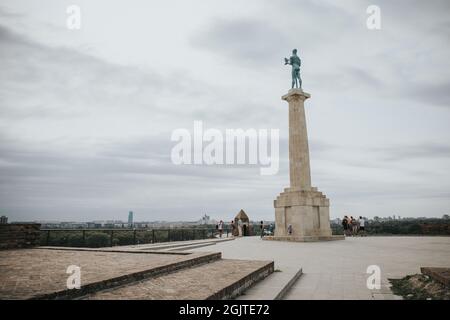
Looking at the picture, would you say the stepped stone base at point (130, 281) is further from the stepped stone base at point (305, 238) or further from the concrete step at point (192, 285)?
the stepped stone base at point (305, 238)

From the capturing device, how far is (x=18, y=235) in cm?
1258

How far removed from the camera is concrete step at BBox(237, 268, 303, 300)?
628cm

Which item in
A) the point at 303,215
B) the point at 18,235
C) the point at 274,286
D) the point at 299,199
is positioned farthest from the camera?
the point at 299,199

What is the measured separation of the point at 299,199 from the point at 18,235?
57.3ft

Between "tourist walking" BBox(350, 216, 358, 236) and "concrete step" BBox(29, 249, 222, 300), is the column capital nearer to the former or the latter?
"tourist walking" BBox(350, 216, 358, 236)

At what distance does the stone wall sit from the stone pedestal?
16107 mm

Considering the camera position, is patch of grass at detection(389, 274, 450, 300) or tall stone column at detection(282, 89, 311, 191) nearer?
patch of grass at detection(389, 274, 450, 300)

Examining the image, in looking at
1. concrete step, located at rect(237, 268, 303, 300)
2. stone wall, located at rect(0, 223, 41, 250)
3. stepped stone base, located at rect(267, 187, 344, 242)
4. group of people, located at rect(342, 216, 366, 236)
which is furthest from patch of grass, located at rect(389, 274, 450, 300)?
group of people, located at rect(342, 216, 366, 236)

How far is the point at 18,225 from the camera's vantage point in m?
12.8

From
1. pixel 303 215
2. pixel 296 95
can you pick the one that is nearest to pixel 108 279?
pixel 303 215

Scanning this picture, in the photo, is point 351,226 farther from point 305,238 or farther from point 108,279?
point 108,279
